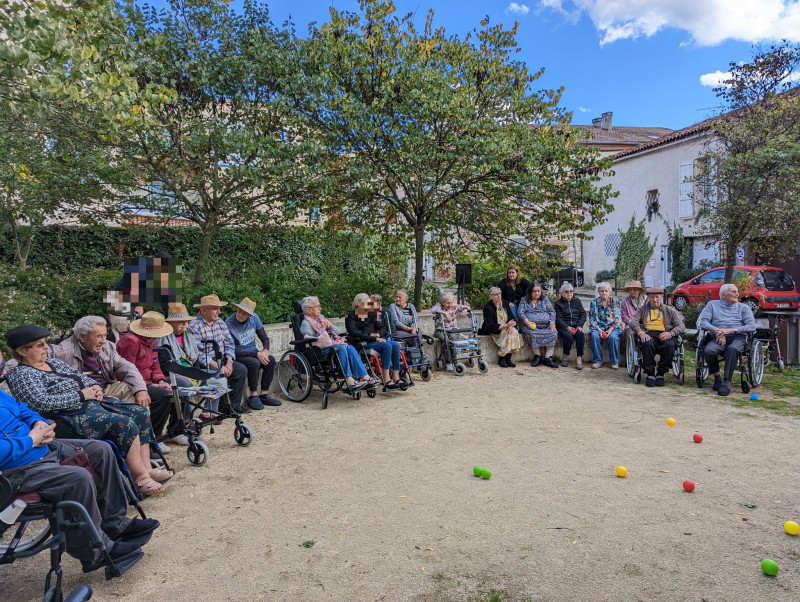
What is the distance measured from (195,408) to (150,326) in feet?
2.70

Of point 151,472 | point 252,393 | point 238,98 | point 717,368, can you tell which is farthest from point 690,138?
point 151,472

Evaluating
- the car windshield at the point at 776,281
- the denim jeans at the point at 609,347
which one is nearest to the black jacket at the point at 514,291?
the denim jeans at the point at 609,347

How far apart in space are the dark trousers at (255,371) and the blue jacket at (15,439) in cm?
326

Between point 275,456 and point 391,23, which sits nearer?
point 275,456

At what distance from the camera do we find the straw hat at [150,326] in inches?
178

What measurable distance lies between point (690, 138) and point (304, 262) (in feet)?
54.9

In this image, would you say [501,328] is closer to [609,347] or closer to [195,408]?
[609,347]

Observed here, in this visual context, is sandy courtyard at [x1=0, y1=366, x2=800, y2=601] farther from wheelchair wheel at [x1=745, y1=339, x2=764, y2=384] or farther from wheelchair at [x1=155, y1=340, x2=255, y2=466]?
wheelchair wheel at [x1=745, y1=339, x2=764, y2=384]

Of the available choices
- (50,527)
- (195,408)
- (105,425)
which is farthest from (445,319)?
(50,527)

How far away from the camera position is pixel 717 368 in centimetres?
743

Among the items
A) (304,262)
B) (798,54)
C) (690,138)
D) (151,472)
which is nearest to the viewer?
(151,472)

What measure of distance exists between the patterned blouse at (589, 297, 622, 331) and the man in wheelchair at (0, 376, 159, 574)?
7.69 meters

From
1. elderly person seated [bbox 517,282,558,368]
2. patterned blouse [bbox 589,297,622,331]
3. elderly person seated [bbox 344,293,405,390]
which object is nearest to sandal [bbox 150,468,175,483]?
elderly person seated [bbox 344,293,405,390]

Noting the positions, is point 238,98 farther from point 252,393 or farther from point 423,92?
point 252,393
